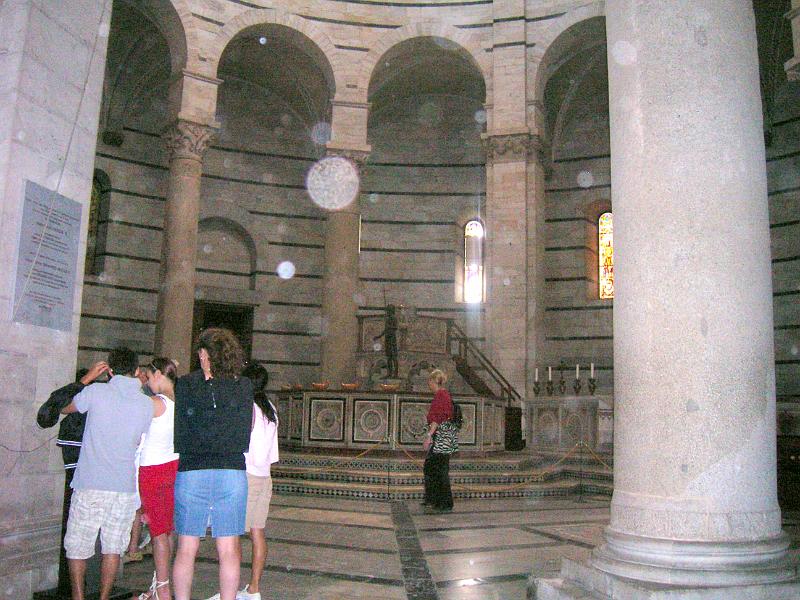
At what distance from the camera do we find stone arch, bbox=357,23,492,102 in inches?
673

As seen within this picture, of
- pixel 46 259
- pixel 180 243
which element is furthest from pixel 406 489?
pixel 180 243

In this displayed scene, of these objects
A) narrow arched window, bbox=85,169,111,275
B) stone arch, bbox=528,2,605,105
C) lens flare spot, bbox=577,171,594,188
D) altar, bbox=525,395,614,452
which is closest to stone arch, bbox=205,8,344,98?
narrow arched window, bbox=85,169,111,275

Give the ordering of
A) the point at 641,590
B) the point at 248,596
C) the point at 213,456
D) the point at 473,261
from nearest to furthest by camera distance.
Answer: the point at 641,590 → the point at 213,456 → the point at 248,596 → the point at 473,261

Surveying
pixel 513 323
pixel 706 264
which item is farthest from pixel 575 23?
pixel 706 264

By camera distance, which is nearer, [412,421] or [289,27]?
[412,421]

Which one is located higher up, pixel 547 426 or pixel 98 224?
pixel 98 224

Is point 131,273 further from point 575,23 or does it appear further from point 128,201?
point 575,23

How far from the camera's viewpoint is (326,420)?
12.8 m

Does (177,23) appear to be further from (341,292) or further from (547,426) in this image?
(547,426)

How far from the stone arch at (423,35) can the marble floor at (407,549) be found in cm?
1050

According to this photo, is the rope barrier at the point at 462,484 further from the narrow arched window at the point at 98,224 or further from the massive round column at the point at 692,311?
the narrow arched window at the point at 98,224

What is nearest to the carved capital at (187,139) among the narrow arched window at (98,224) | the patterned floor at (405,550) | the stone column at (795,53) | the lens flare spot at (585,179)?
the narrow arched window at (98,224)

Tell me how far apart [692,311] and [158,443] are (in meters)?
3.02

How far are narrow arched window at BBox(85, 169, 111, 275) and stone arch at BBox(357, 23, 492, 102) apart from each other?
6532mm
